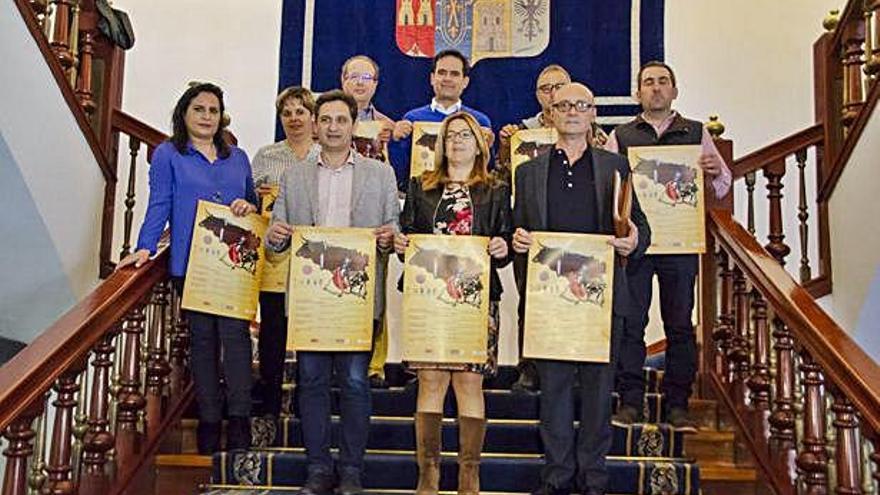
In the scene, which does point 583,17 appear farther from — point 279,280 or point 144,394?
point 144,394

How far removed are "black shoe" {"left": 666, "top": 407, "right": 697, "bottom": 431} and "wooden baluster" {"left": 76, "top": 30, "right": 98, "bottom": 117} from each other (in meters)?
2.69

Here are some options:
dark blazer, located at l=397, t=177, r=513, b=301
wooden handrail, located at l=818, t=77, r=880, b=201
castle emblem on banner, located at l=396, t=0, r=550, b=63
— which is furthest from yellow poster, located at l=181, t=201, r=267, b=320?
castle emblem on banner, located at l=396, t=0, r=550, b=63

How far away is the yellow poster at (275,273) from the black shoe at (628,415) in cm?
124

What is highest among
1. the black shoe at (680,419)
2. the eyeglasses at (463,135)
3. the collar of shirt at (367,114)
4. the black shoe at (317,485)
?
the collar of shirt at (367,114)

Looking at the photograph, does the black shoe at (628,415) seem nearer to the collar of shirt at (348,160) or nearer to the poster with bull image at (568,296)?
the poster with bull image at (568,296)

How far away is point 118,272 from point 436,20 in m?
3.40

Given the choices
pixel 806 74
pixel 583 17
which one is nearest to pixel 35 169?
pixel 583 17

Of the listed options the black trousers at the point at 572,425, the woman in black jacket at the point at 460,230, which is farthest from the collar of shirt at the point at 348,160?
the black trousers at the point at 572,425

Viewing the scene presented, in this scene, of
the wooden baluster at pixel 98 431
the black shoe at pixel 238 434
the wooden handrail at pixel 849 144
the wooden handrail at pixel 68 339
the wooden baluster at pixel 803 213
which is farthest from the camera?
the wooden baluster at pixel 803 213

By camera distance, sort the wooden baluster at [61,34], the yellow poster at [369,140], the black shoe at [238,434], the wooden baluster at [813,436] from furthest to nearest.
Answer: the wooden baluster at [61,34]
the yellow poster at [369,140]
the black shoe at [238,434]
the wooden baluster at [813,436]

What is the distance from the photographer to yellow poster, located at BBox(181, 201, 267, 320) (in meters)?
3.71

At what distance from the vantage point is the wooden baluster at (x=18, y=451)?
2.76m

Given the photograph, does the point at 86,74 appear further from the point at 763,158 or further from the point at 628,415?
the point at 763,158

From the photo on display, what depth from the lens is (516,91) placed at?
253 inches
